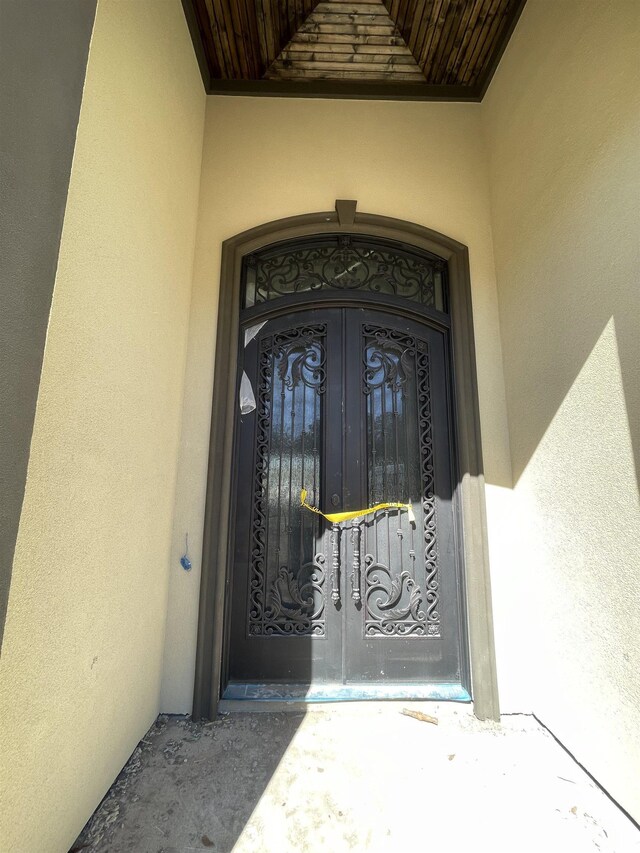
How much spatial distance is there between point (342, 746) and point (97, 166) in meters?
2.45

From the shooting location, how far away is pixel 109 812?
142cm

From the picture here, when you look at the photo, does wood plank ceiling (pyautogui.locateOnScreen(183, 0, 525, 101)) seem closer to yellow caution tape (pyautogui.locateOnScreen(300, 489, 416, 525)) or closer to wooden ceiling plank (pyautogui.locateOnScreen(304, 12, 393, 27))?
wooden ceiling plank (pyautogui.locateOnScreen(304, 12, 393, 27))

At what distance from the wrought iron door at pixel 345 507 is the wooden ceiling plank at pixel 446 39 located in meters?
1.61

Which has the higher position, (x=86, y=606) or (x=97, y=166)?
(x=97, y=166)

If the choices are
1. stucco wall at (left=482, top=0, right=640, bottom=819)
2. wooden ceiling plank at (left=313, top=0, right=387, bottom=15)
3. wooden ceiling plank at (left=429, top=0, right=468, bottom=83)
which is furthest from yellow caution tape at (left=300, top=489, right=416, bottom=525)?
wooden ceiling plank at (left=313, top=0, right=387, bottom=15)

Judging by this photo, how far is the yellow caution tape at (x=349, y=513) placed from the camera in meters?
2.35

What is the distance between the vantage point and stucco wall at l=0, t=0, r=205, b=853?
1120mm

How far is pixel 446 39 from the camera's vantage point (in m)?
2.50

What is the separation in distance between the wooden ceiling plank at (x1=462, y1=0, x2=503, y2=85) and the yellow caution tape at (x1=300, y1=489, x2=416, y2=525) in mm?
2806

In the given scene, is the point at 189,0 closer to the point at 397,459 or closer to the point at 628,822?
the point at 397,459

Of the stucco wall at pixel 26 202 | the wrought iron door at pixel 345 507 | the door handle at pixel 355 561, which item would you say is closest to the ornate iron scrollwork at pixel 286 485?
the wrought iron door at pixel 345 507

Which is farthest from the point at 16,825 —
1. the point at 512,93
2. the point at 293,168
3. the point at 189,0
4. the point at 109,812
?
the point at 512,93

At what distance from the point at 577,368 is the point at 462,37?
2.23m

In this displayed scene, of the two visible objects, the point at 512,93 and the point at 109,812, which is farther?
the point at 512,93
